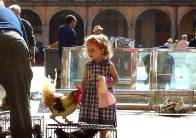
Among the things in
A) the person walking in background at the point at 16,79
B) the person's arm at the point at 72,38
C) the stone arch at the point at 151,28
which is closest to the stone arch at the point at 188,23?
the stone arch at the point at 151,28

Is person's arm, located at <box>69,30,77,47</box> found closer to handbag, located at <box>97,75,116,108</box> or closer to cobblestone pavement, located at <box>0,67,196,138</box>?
cobblestone pavement, located at <box>0,67,196,138</box>

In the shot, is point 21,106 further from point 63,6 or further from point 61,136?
point 63,6

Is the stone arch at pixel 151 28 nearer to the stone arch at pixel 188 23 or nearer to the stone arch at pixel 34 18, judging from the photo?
the stone arch at pixel 188 23

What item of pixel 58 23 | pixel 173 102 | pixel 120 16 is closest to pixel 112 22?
pixel 120 16

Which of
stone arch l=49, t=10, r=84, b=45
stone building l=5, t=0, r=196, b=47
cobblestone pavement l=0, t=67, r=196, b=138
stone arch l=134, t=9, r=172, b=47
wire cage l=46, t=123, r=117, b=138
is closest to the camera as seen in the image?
wire cage l=46, t=123, r=117, b=138

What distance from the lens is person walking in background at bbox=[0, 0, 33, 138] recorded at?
4691mm

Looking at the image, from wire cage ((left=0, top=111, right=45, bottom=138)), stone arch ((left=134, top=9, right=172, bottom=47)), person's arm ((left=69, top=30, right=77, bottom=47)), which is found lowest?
wire cage ((left=0, top=111, right=45, bottom=138))

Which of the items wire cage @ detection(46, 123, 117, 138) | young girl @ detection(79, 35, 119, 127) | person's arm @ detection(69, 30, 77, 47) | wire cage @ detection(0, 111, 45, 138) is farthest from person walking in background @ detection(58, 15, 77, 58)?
wire cage @ detection(46, 123, 117, 138)

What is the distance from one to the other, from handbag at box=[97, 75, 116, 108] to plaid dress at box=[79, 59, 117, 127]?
10cm

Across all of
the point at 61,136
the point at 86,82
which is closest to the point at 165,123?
the point at 86,82

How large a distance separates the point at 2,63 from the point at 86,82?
1657 mm

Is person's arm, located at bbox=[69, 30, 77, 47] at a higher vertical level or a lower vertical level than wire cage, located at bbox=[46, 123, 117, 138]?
higher

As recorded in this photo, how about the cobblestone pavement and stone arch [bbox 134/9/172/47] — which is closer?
the cobblestone pavement

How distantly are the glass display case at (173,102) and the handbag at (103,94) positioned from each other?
16.4 ft
